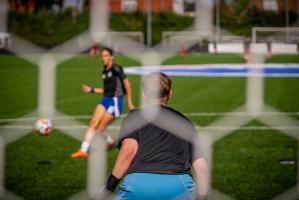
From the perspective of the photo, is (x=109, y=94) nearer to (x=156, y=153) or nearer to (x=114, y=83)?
(x=114, y=83)

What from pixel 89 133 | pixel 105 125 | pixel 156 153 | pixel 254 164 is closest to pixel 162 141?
pixel 156 153

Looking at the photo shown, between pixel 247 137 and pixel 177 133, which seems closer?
pixel 177 133

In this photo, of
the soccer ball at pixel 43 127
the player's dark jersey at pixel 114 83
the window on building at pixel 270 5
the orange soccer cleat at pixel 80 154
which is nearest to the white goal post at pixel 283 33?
the window on building at pixel 270 5

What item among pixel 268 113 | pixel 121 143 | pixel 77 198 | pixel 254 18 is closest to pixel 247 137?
pixel 268 113

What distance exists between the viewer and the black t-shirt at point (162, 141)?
11.6ft

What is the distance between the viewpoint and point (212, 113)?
37.9 ft

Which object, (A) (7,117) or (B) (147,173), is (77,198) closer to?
(B) (147,173)

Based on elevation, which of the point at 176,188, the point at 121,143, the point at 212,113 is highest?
the point at 121,143

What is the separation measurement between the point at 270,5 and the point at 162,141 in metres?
1.62

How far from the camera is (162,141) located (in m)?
3.60

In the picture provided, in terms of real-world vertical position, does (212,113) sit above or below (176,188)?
below

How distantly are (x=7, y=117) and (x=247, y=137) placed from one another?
14.9ft

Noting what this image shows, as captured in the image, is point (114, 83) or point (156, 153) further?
point (114, 83)

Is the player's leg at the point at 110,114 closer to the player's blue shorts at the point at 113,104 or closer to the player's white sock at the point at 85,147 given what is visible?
the player's blue shorts at the point at 113,104
